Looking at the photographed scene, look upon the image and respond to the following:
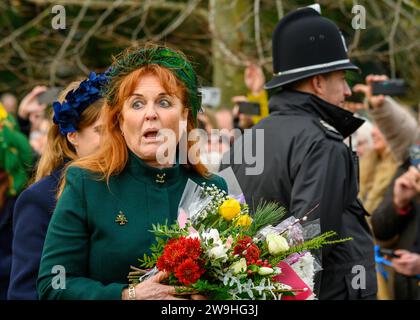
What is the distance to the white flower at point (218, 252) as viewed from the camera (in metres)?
2.80

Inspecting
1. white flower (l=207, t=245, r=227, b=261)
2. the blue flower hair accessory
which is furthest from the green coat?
the blue flower hair accessory

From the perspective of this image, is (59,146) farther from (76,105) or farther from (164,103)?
(164,103)

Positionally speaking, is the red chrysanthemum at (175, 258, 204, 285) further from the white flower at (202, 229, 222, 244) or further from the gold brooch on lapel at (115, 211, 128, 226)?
the gold brooch on lapel at (115, 211, 128, 226)

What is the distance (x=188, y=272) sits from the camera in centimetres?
278

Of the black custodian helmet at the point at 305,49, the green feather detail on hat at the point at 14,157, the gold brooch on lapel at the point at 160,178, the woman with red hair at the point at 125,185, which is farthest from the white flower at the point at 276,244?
the green feather detail on hat at the point at 14,157

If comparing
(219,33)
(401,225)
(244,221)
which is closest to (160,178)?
(244,221)

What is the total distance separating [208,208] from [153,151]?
302mm

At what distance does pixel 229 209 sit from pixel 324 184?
1.20 meters

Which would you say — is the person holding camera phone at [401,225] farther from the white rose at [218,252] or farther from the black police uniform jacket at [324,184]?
the white rose at [218,252]

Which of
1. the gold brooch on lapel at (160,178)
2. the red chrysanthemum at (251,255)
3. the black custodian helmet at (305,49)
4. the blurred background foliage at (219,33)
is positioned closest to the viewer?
the red chrysanthemum at (251,255)

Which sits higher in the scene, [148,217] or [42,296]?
[148,217]

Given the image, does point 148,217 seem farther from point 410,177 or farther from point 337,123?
point 410,177

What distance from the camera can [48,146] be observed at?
430 cm
